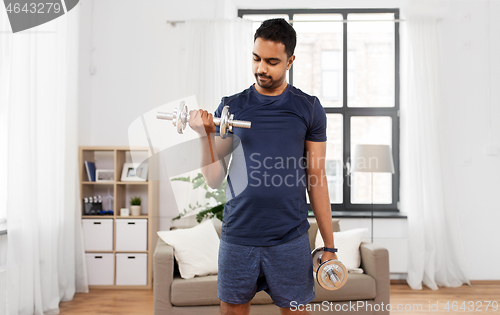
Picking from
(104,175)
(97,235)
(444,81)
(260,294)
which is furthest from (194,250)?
(444,81)

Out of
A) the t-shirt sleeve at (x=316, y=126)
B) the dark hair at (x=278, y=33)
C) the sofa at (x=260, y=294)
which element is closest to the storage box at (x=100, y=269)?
the sofa at (x=260, y=294)

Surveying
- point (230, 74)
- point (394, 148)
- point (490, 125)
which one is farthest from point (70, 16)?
point (490, 125)

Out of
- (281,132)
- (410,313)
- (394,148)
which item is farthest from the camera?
(394,148)

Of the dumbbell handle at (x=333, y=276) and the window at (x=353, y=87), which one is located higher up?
the window at (x=353, y=87)

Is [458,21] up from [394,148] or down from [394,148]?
up

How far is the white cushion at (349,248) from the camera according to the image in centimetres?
271

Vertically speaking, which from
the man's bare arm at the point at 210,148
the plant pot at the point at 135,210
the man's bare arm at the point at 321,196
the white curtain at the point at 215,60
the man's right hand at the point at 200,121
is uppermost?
the white curtain at the point at 215,60

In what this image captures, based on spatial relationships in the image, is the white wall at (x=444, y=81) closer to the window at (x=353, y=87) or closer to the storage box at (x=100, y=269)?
the window at (x=353, y=87)

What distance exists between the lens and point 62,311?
292 centimetres

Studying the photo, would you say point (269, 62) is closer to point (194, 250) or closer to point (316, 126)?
point (316, 126)

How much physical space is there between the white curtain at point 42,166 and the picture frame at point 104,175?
29 centimetres

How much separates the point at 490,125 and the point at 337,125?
1.48 meters

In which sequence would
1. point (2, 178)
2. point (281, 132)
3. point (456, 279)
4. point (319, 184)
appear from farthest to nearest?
1. point (456, 279)
2. point (2, 178)
3. point (319, 184)
4. point (281, 132)

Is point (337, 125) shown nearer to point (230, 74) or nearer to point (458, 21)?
point (230, 74)
